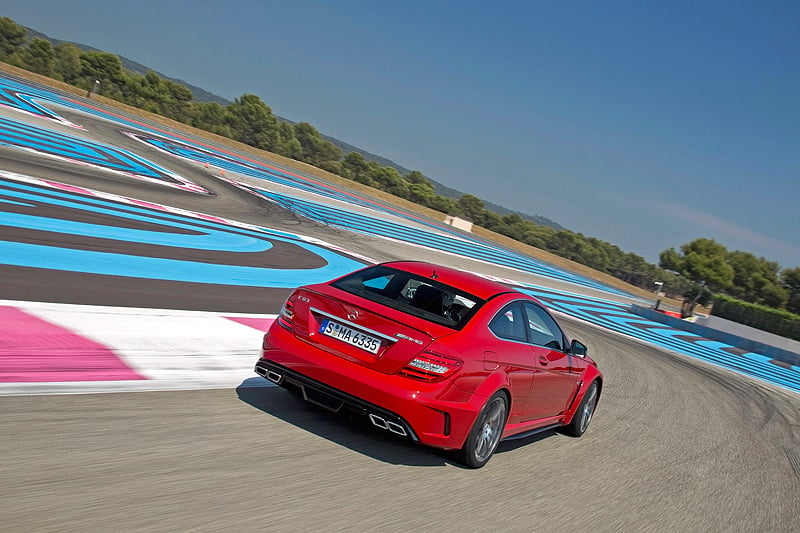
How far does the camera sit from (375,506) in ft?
14.8

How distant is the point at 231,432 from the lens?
205 inches

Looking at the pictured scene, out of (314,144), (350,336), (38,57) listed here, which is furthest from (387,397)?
(314,144)

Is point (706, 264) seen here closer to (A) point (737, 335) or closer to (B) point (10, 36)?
(A) point (737, 335)

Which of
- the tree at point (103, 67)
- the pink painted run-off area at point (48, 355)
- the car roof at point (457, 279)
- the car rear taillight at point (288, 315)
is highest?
the tree at point (103, 67)

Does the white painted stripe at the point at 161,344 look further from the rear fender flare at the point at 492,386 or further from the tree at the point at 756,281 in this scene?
the tree at the point at 756,281

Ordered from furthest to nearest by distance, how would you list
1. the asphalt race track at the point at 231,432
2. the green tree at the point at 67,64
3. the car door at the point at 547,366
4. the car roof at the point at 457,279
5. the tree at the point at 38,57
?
the green tree at the point at 67,64 → the tree at the point at 38,57 → the car door at the point at 547,366 → the car roof at the point at 457,279 → the asphalt race track at the point at 231,432

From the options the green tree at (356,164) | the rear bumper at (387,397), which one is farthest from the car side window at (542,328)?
the green tree at (356,164)

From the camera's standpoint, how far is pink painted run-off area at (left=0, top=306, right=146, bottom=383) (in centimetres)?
555

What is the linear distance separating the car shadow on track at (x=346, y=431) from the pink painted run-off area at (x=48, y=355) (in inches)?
41.8

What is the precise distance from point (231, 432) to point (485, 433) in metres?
1.83

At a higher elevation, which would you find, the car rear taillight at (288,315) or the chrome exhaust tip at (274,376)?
the car rear taillight at (288,315)

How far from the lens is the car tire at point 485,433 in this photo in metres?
5.39

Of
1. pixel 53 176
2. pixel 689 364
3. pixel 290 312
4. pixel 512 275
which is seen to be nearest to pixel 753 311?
pixel 512 275

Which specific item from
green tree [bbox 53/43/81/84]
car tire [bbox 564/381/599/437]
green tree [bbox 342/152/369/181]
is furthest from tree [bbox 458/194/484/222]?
car tire [bbox 564/381/599/437]
